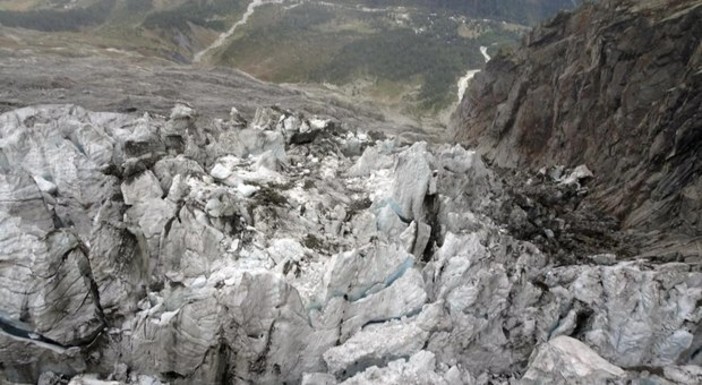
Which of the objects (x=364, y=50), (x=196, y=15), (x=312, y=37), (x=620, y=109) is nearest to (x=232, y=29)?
(x=196, y=15)

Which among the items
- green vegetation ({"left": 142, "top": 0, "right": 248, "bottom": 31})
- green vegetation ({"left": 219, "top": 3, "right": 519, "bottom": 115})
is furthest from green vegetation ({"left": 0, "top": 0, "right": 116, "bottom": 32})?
green vegetation ({"left": 219, "top": 3, "right": 519, "bottom": 115})

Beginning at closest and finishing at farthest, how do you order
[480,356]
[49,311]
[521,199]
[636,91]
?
1. [49,311]
2. [480,356]
3. [521,199]
4. [636,91]

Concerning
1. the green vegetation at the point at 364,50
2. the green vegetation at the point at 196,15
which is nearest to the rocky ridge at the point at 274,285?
the green vegetation at the point at 364,50

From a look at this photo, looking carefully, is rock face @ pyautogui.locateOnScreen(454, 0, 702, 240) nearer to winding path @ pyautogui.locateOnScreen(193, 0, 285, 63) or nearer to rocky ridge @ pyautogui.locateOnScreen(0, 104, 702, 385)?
rocky ridge @ pyautogui.locateOnScreen(0, 104, 702, 385)

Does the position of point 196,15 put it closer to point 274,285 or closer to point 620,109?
point 620,109

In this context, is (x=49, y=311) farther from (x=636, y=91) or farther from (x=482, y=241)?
(x=636, y=91)

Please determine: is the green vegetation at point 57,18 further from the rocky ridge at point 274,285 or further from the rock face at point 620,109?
the rocky ridge at point 274,285

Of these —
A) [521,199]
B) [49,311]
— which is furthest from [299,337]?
[521,199]
